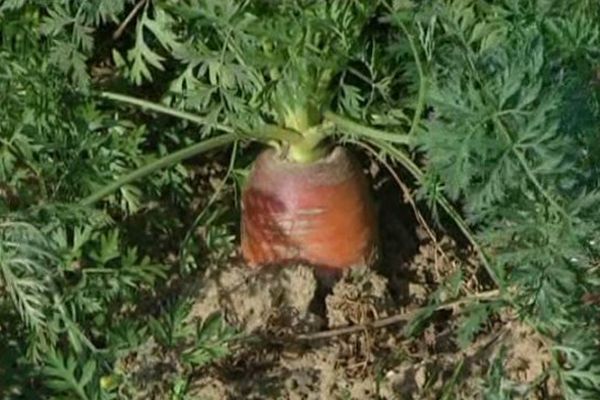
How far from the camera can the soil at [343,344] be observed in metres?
3.36

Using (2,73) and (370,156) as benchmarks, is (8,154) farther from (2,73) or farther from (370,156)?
(370,156)

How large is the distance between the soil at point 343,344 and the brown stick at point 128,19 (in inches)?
20.8

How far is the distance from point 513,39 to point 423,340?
0.61m

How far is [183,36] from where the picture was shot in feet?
11.5

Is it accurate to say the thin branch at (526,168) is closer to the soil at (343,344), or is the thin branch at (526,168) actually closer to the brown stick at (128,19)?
the soil at (343,344)

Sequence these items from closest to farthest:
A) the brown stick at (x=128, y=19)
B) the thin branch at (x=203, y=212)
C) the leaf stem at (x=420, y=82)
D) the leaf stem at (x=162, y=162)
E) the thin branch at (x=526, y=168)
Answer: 1. the thin branch at (x=526, y=168)
2. the leaf stem at (x=420, y=82)
3. the leaf stem at (x=162, y=162)
4. the thin branch at (x=203, y=212)
5. the brown stick at (x=128, y=19)

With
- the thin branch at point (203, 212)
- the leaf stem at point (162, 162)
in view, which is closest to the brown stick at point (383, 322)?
the thin branch at point (203, 212)

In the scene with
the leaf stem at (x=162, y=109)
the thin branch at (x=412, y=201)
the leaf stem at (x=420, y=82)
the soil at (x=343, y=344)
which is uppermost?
the leaf stem at (x=420, y=82)

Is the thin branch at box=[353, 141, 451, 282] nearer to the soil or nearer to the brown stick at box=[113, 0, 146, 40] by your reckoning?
the soil

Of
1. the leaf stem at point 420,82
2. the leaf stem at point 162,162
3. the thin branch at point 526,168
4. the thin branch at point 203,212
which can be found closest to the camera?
the thin branch at point 526,168

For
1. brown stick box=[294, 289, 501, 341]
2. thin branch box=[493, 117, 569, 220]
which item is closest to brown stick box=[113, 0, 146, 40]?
brown stick box=[294, 289, 501, 341]

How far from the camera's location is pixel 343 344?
3.42 meters

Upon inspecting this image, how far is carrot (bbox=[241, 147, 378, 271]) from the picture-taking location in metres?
3.48

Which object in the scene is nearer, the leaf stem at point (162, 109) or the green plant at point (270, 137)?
the green plant at point (270, 137)
